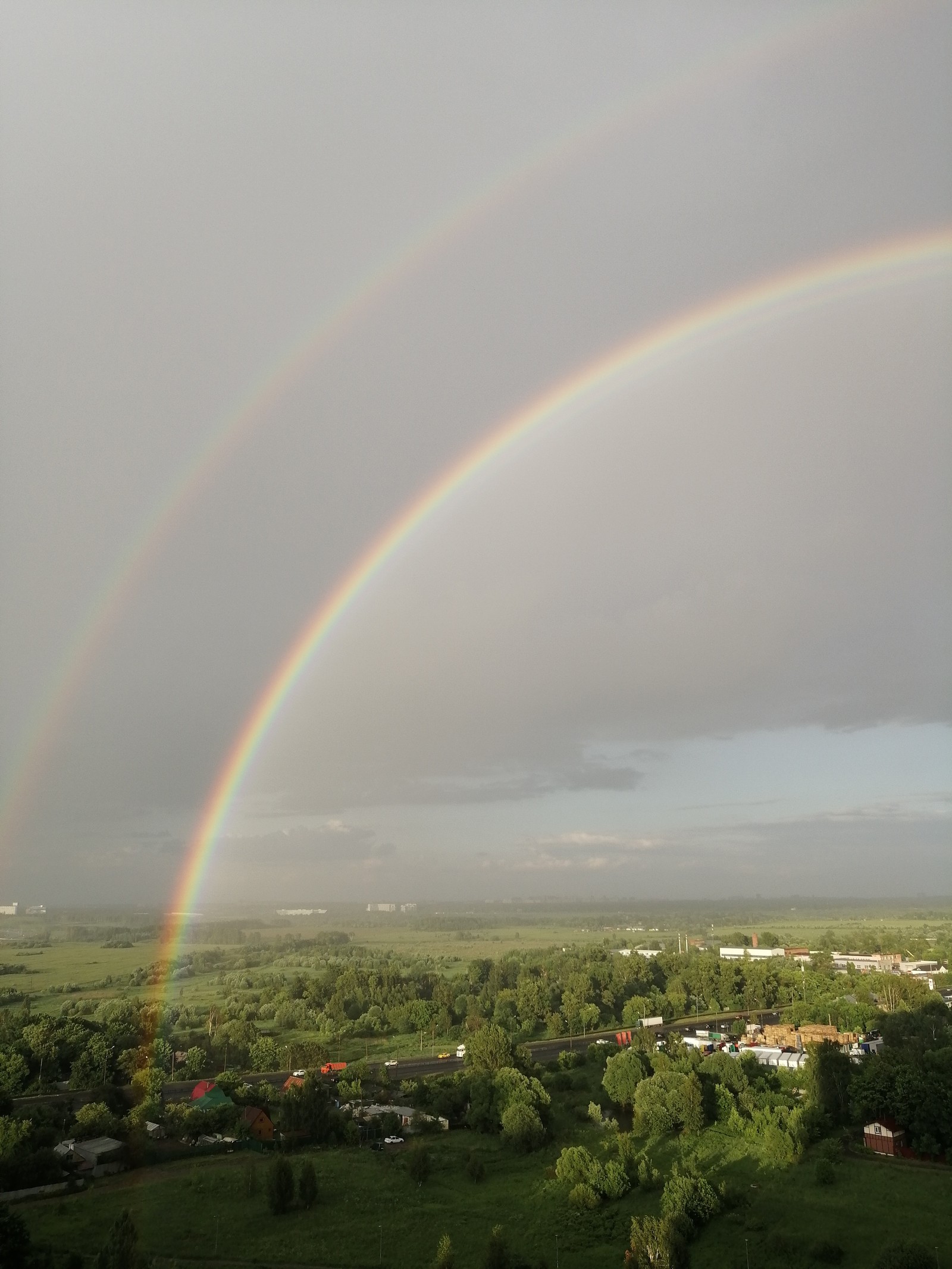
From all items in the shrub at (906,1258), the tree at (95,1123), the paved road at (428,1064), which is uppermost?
the shrub at (906,1258)

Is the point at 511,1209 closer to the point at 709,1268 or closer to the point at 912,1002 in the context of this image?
the point at 709,1268

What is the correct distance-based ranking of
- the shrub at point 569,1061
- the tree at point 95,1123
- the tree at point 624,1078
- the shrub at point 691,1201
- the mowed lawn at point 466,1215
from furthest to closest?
1. the shrub at point 569,1061
2. the tree at point 624,1078
3. the tree at point 95,1123
4. the shrub at point 691,1201
5. the mowed lawn at point 466,1215

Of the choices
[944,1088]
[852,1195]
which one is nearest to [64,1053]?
[852,1195]

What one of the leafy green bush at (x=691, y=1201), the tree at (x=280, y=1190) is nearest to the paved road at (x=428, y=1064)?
the tree at (x=280, y=1190)

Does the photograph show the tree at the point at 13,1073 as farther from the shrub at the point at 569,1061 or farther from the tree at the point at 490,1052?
the shrub at the point at 569,1061

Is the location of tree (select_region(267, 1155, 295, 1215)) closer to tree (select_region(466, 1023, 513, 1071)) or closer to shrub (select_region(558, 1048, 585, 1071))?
tree (select_region(466, 1023, 513, 1071))

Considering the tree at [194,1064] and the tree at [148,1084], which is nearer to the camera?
the tree at [148,1084]

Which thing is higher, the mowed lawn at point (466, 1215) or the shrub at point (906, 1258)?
the shrub at point (906, 1258)
